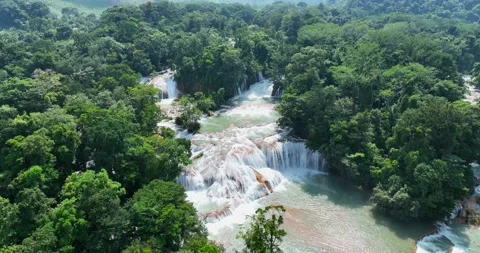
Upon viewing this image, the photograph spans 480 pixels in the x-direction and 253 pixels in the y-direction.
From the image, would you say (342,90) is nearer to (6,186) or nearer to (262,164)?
(262,164)

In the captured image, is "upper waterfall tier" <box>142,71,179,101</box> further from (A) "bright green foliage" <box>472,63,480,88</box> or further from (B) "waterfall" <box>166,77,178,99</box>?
(A) "bright green foliage" <box>472,63,480,88</box>

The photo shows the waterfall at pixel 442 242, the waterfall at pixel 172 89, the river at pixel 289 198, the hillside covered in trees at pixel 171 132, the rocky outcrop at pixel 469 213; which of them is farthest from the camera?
the waterfall at pixel 172 89

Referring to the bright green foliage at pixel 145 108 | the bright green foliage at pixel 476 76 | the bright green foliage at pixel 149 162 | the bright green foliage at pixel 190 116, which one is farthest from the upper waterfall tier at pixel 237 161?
the bright green foliage at pixel 476 76

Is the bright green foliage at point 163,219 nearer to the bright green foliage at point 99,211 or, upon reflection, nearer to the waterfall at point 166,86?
the bright green foliage at point 99,211

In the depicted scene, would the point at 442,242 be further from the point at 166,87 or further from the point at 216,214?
the point at 166,87

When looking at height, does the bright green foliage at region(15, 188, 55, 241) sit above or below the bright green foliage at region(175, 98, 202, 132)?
below

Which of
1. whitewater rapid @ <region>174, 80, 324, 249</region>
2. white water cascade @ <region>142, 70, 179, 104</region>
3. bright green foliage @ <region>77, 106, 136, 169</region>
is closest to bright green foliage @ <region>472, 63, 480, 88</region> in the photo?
whitewater rapid @ <region>174, 80, 324, 249</region>
